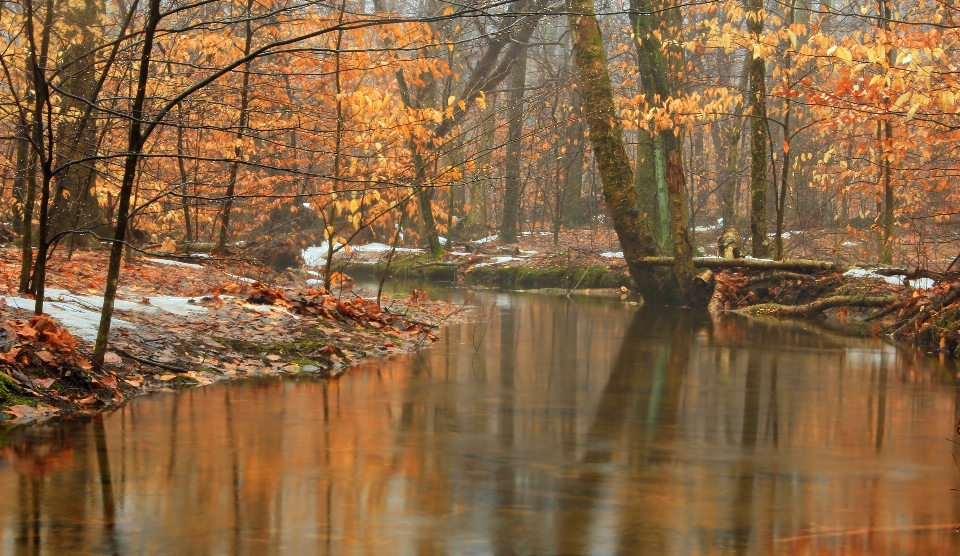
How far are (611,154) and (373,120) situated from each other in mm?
6713

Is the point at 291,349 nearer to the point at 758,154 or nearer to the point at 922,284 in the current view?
the point at 922,284

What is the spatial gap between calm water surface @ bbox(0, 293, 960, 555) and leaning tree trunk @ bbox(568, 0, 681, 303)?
841cm

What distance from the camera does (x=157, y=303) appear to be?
9250mm

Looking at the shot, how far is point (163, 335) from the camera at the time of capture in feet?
25.9

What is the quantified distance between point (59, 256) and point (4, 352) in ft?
23.9

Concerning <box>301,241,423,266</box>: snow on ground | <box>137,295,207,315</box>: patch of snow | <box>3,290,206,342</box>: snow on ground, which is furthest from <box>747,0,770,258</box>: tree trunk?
<box>301,241,423,266</box>: snow on ground

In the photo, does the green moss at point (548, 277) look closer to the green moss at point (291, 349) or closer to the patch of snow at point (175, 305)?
the patch of snow at point (175, 305)

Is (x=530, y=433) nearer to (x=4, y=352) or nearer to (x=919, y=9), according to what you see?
(x=4, y=352)

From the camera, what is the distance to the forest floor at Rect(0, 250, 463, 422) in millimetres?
6086

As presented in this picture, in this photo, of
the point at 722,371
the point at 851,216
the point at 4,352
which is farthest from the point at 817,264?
the point at 851,216

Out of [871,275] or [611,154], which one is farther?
[611,154]

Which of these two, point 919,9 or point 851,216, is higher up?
point 919,9

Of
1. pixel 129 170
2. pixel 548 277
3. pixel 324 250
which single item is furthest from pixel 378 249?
pixel 129 170

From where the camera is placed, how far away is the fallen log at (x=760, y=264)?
1552cm
